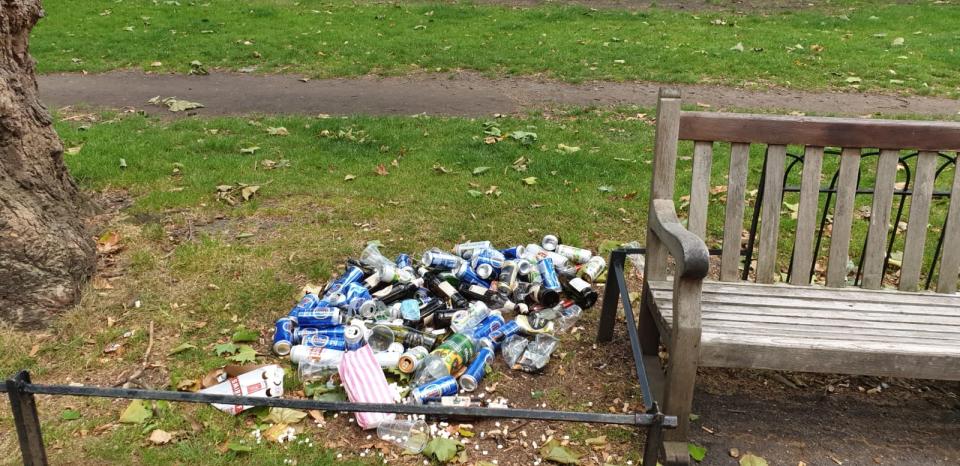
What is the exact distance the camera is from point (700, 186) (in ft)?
10.5

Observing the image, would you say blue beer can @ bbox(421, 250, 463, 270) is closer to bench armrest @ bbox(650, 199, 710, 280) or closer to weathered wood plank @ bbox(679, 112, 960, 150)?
bench armrest @ bbox(650, 199, 710, 280)

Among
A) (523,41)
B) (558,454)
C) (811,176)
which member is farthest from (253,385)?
(523,41)

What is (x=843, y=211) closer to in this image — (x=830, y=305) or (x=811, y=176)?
(x=811, y=176)

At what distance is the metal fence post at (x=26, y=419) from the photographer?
231 centimetres

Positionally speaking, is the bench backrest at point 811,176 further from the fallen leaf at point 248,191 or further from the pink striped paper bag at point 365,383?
the fallen leaf at point 248,191

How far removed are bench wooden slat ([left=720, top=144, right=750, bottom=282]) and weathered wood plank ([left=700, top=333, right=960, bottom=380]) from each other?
2.27 ft

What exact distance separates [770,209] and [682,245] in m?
0.92

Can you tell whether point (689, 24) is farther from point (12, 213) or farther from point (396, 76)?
point (12, 213)

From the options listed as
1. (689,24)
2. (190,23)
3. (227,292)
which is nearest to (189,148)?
(227,292)

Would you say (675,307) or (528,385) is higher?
(675,307)

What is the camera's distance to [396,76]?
9273 millimetres

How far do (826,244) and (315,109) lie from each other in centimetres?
517

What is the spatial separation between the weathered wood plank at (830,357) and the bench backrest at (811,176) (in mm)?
671

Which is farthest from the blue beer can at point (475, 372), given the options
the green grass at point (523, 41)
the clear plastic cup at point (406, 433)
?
the green grass at point (523, 41)
